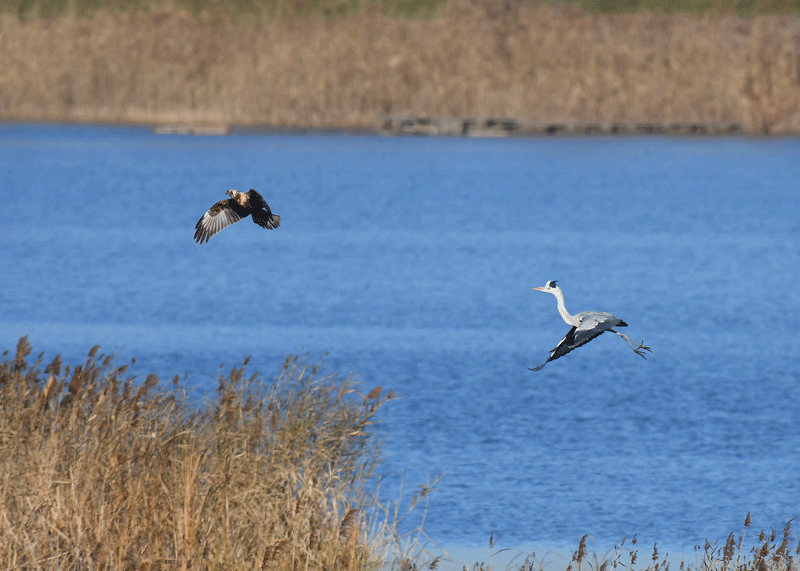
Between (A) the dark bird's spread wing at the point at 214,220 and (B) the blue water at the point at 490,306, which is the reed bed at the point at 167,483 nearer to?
(A) the dark bird's spread wing at the point at 214,220

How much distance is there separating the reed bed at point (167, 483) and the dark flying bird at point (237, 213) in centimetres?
141

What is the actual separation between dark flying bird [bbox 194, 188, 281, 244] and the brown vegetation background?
49044 mm

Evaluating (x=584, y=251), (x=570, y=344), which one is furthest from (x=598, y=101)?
(x=570, y=344)

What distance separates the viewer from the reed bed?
691cm

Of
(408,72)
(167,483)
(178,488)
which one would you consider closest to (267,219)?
(178,488)

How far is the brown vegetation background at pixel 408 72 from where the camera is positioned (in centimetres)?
5338

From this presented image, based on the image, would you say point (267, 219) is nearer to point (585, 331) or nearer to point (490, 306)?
point (585, 331)

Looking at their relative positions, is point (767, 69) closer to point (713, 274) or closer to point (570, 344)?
point (713, 274)

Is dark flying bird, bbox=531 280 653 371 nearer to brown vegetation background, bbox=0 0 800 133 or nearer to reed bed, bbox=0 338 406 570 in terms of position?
reed bed, bbox=0 338 406 570

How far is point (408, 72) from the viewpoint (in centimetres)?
5556

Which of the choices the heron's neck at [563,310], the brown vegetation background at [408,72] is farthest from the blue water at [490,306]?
the heron's neck at [563,310]

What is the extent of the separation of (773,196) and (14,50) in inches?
1346

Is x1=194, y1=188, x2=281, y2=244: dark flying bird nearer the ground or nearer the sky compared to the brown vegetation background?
nearer the ground

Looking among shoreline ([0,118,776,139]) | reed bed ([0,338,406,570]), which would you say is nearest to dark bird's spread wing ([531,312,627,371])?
reed bed ([0,338,406,570])
